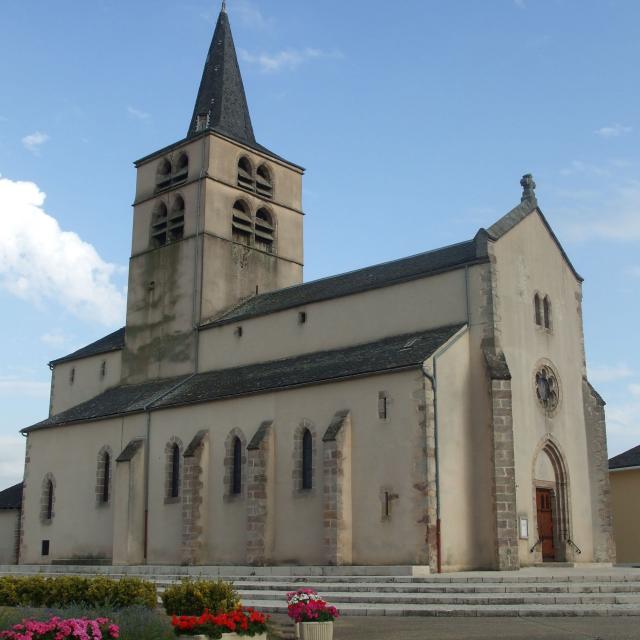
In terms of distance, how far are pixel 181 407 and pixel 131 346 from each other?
7.37 meters

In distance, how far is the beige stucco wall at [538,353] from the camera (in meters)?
26.4

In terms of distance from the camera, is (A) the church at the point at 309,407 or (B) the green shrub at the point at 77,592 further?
(A) the church at the point at 309,407

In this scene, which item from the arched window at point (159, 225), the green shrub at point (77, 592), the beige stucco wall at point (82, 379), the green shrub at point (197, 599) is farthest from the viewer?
the arched window at point (159, 225)

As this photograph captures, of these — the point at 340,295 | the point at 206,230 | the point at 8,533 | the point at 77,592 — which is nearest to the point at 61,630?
the point at 77,592

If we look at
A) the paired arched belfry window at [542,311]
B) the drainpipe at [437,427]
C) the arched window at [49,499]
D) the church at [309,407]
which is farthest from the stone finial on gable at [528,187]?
the arched window at [49,499]

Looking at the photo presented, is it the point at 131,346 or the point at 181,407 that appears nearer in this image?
the point at 181,407

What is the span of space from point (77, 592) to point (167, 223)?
962 inches

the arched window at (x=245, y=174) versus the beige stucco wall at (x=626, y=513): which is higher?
the arched window at (x=245, y=174)

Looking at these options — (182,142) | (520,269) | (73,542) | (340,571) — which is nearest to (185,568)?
(340,571)

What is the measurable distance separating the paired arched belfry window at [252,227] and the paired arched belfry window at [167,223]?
2.29m

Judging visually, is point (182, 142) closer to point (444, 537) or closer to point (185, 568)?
point (185, 568)

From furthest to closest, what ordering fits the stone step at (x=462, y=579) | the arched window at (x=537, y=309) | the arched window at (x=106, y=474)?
the arched window at (x=106, y=474) → the arched window at (x=537, y=309) → the stone step at (x=462, y=579)

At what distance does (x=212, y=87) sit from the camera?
4012 centimetres

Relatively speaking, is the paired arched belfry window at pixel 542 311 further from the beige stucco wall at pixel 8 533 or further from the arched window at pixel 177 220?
the beige stucco wall at pixel 8 533
